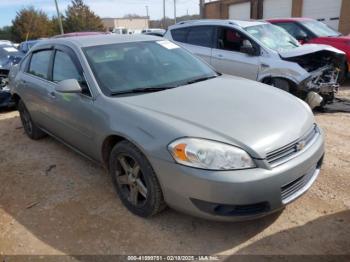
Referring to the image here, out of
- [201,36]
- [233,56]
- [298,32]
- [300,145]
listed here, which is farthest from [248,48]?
[300,145]

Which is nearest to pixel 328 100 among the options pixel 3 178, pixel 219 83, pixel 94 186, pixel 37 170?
pixel 219 83

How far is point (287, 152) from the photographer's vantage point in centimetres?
268

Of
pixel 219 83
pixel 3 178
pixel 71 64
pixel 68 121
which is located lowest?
pixel 3 178

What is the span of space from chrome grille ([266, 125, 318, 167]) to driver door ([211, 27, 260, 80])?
3604 mm

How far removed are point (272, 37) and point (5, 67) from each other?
622cm

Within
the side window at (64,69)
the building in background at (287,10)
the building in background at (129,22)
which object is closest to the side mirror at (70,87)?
the side window at (64,69)

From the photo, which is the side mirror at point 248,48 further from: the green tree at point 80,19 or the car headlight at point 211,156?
the green tree at point 80,19

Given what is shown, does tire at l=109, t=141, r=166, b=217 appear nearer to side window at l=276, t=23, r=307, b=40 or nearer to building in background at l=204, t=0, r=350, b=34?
side window at l=276, t=23, r=307, b=40

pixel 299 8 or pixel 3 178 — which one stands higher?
pixel 299 8

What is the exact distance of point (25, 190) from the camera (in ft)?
12.6

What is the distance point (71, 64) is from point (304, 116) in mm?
2475

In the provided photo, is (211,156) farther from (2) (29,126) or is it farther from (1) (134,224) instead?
(2) (29,126)

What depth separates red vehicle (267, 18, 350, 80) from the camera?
27.0 ft

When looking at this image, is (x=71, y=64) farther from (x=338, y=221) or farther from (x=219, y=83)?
(x=338, y=221)
